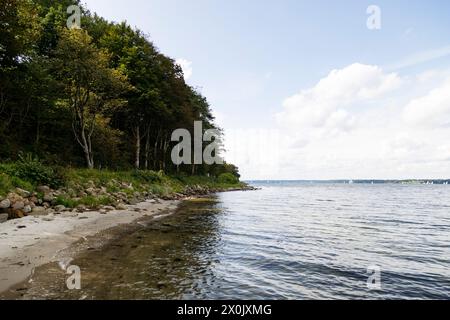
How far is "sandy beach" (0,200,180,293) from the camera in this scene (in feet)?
27.4

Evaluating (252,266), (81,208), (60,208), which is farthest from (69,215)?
(252,266)

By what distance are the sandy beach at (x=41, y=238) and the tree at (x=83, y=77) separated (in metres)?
14.9

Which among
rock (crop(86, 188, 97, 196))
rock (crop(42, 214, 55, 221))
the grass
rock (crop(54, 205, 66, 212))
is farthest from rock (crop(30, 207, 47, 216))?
rock (crop(86, 188, 97, 196))

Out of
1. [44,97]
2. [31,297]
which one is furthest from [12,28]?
[31,297]

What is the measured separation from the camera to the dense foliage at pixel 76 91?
24.8m

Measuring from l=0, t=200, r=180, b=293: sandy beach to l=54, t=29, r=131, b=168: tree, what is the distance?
49.0ft

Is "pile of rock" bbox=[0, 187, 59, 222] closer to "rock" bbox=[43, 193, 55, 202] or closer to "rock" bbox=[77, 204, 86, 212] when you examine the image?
"rock" bbox=[43, 193, 55, 202]

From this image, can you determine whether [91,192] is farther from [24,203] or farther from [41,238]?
Answer: [41,238]

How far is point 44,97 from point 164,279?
24185mm

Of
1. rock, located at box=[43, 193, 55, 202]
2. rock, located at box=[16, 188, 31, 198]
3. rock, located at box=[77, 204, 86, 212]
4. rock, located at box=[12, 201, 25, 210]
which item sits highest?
rock, located at box=[16, 188, 31, 198]

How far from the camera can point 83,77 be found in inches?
1137

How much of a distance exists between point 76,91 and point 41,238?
21.2 m

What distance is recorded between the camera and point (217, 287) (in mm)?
8195
